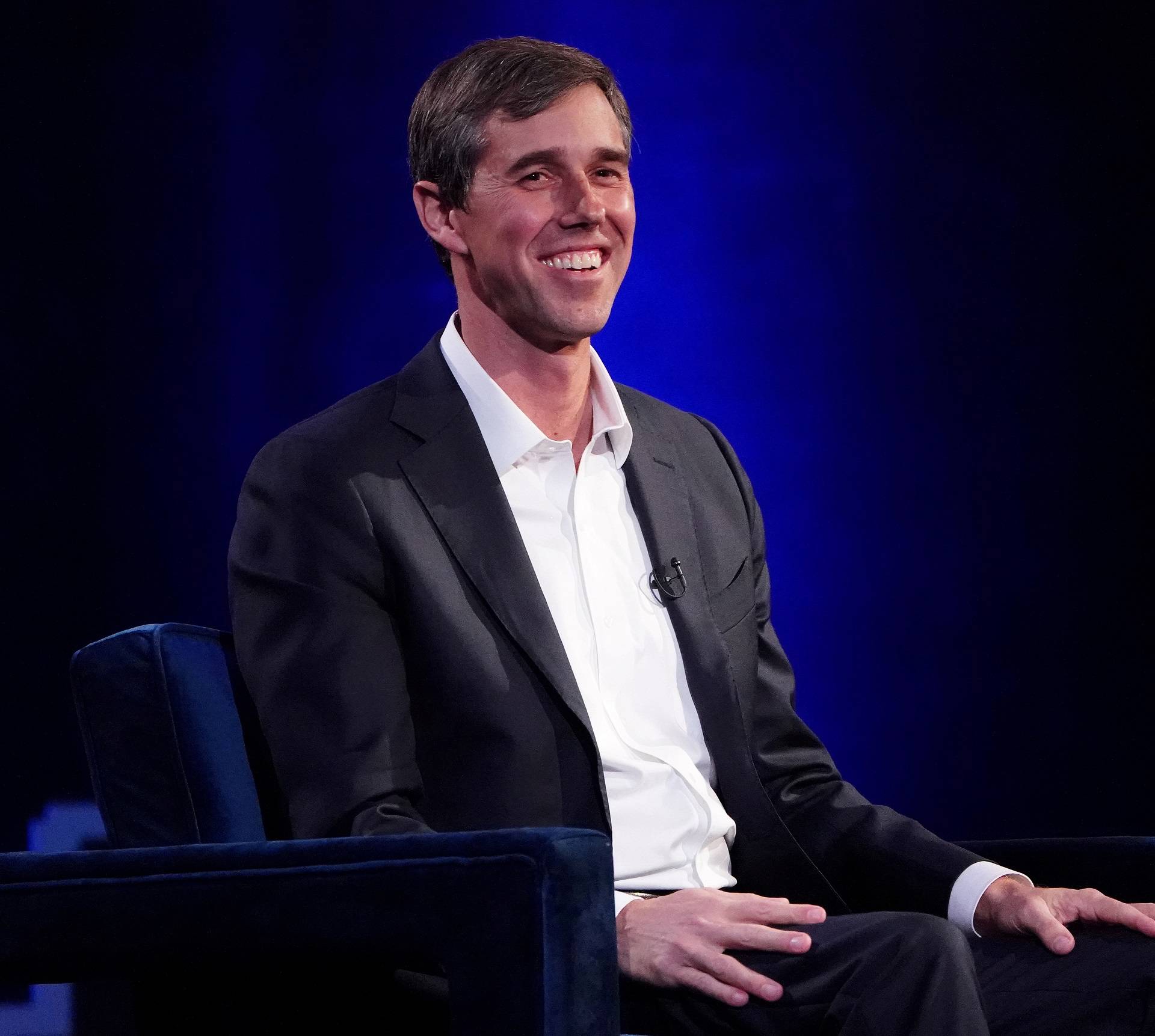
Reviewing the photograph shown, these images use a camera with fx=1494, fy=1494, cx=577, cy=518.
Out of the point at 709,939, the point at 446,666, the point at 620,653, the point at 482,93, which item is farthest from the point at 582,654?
the point at 482,93

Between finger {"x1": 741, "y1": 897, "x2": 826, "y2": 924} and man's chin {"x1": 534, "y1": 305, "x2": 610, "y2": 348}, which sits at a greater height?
man's chin {"x1": 534, "y1": 305, "x2": 610, "y2": 348}

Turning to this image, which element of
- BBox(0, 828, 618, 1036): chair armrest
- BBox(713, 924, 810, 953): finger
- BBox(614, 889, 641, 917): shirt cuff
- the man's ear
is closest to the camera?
BBox(0, 828, 618, 1036): chair armrest

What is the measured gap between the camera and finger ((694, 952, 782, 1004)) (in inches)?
47.9

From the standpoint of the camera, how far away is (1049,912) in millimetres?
1431

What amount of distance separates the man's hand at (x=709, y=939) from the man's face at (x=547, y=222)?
0.68 metres

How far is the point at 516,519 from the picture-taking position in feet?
5.35

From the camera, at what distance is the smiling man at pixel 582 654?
1.30 meters

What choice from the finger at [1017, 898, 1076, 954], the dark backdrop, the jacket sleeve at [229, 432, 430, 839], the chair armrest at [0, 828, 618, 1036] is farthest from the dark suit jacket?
the dark backdrop

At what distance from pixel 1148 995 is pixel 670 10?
5.82 ft

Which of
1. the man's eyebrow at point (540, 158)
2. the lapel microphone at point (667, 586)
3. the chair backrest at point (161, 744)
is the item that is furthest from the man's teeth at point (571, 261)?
the chair backrest at point (161, 744)

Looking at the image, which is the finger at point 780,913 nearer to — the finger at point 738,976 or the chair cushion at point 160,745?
the finger at point 738,976

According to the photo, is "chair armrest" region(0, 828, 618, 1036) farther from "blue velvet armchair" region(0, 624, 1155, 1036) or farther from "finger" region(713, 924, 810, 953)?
"finger" region(713, 924, 810, 953)

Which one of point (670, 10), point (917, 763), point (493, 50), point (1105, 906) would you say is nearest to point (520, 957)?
point (1105, 906)

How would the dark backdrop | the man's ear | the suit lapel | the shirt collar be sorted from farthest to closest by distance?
the dark backdrop
the man's ear
the shirt collar
the suit lapel
